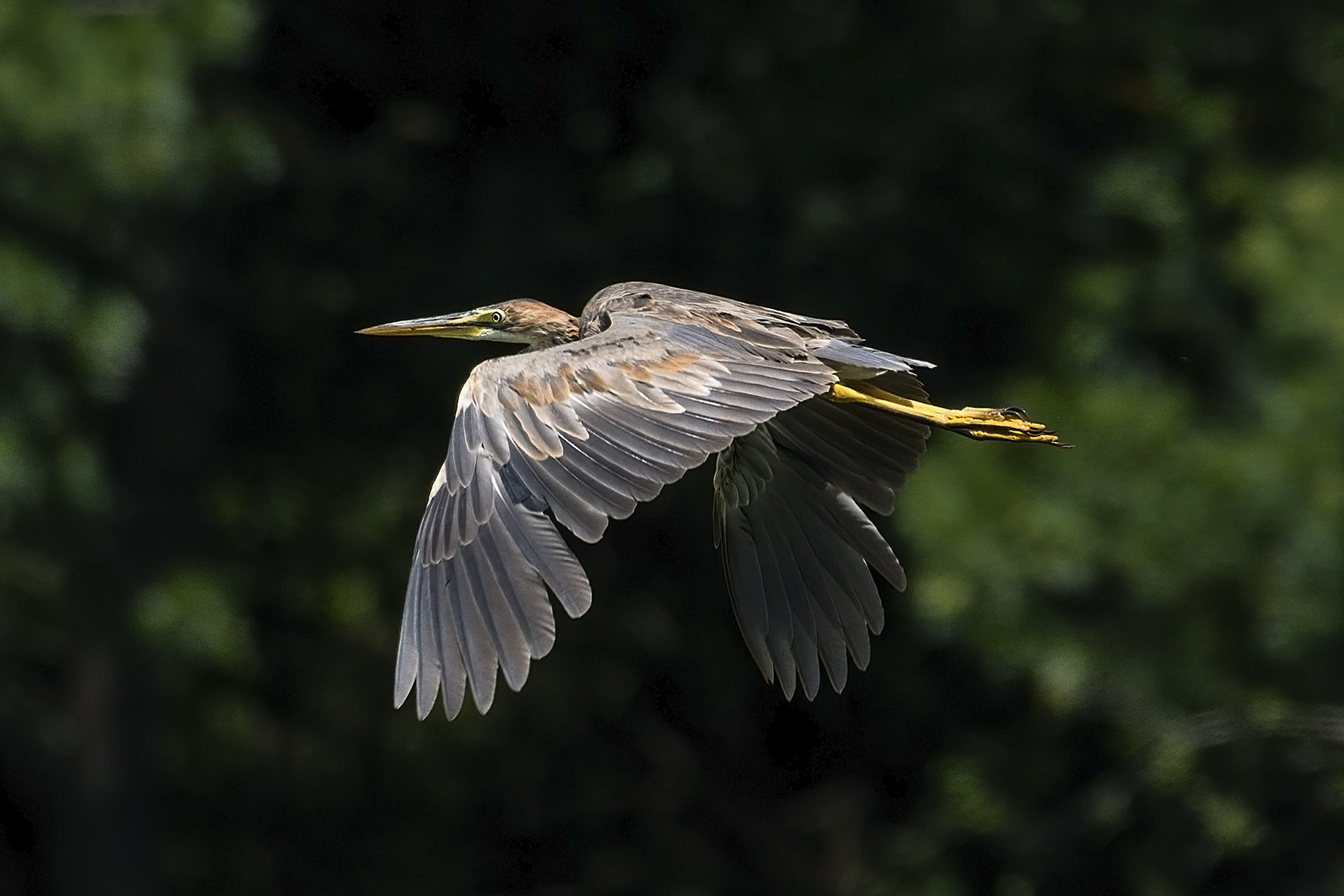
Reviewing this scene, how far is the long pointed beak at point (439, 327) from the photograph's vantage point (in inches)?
226

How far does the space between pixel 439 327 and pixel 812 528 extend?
1.08m

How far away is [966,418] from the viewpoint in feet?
17.1

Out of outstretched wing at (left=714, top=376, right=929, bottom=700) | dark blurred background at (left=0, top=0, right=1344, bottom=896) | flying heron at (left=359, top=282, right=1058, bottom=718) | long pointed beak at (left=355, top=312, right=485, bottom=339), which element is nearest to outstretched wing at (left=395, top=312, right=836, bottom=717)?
flying heron at (left=359, top=282, right=1058, bottom=718)

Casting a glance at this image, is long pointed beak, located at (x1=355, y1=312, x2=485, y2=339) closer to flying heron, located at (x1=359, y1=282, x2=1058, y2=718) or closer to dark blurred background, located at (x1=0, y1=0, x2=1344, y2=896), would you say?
flying heron, located at (x1=359, y1=282, x2=1058, y2=718)

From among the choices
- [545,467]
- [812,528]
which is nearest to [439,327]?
[812,528]

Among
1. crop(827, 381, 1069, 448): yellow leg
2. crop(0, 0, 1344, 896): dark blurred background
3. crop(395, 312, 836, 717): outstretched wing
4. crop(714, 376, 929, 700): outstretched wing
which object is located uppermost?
crop(395, 312, 836, 717): outstretched wing

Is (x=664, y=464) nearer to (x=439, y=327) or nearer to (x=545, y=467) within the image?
(x=545, y=467)

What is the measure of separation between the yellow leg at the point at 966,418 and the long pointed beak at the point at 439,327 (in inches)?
41.8

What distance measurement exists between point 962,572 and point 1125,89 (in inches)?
109

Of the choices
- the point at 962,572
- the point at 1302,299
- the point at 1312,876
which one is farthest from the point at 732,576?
the point at 1312,876

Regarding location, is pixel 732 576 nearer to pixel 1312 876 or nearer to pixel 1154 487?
pixel 1154 487

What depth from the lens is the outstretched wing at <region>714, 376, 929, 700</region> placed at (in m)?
5.29

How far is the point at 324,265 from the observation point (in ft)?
35.8

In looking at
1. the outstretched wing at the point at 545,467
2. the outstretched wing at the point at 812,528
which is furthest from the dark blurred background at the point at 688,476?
the outstretched wing at the point at 545,467
